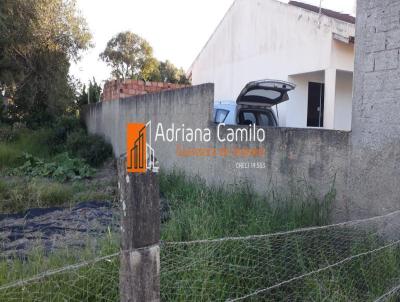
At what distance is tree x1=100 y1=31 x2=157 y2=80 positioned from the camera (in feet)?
86.1

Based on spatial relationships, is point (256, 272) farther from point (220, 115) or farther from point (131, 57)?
point (131, 57)

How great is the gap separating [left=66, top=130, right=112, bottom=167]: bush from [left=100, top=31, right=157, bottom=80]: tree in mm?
14532

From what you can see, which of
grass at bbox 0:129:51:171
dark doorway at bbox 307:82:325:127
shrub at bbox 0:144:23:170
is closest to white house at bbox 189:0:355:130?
dark doorway at bbox 307:82:325:127

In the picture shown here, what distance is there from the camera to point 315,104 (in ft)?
36.0

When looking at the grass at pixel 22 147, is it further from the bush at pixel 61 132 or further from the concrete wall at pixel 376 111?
the concrete wall at pixel 376 111

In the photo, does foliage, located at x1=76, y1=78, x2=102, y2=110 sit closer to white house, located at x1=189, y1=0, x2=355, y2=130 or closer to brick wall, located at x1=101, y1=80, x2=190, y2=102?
brick wall, located at x1=101, y1=80, x2=190, y2=102

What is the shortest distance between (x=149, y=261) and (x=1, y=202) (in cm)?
521

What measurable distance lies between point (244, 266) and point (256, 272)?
150mm

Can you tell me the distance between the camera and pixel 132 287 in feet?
5.15

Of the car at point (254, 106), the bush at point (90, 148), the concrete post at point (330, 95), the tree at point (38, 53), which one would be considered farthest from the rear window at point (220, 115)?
the tree at point (38, 53)

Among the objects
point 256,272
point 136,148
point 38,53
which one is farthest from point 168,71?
point 136,148

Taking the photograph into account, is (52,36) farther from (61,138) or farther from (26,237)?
(26,237)

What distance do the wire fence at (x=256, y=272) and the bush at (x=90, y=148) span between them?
316 inches

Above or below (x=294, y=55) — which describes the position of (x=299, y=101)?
below
